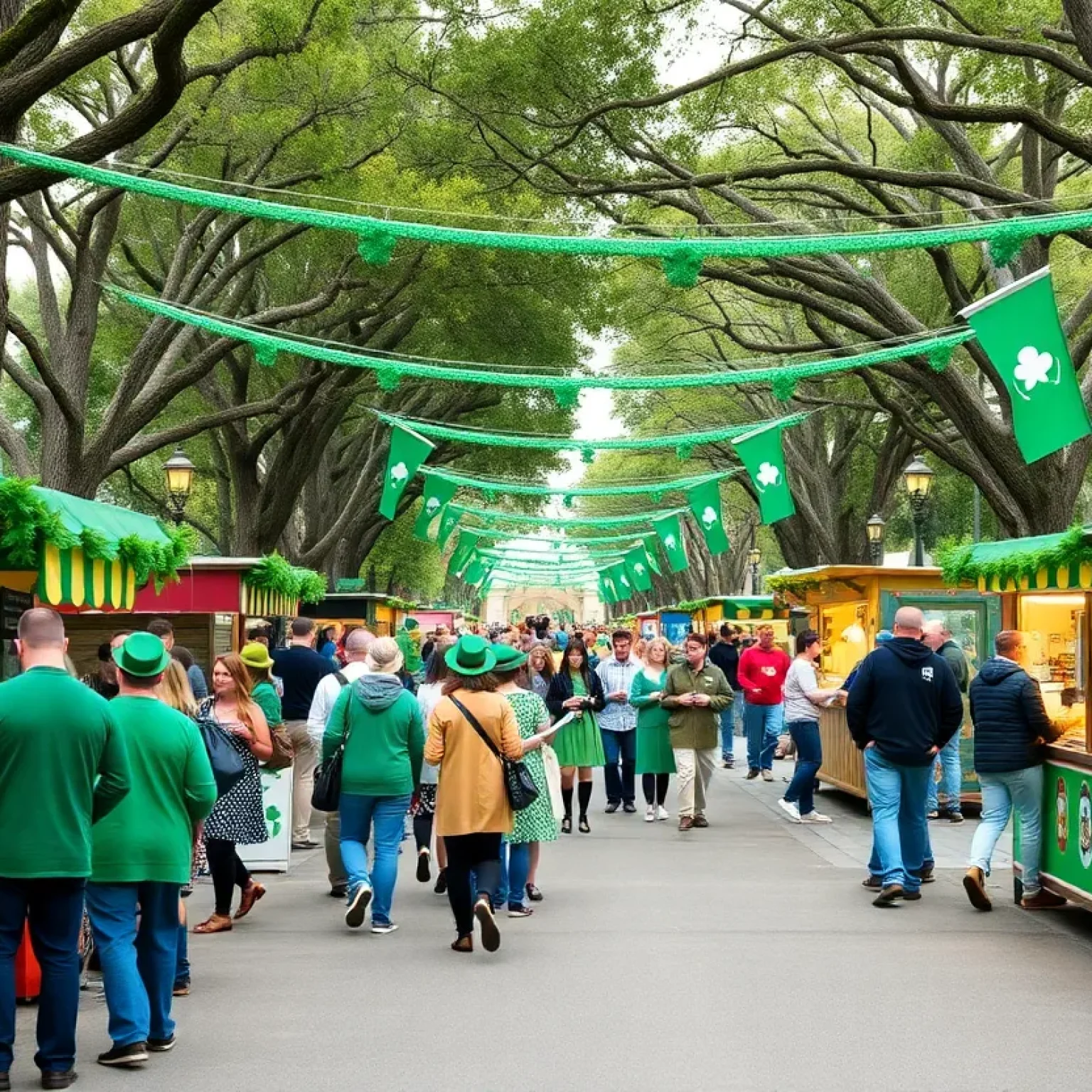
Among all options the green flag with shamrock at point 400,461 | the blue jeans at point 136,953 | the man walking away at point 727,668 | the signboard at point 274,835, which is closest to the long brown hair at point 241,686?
the signboard at point 274,835

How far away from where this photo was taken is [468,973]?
27.2 feet

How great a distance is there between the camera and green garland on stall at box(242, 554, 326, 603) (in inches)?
728

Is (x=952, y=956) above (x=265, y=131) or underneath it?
underneath

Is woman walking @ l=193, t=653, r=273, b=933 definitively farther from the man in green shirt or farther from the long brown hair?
the man in green shirt

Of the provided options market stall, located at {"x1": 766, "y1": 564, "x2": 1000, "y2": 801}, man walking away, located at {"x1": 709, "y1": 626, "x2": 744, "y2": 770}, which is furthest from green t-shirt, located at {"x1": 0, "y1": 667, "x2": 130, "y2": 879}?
man walking away, located at {"x1": 709, "y1": 626, "x2": 744, "y2": 770}

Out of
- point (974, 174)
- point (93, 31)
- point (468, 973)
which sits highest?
point (974, 174)

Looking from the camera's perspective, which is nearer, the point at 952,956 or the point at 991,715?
the point at 952,956

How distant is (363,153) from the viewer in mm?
19844

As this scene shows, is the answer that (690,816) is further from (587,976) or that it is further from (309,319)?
(309,319)

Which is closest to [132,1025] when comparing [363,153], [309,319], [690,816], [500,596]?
[690,816]

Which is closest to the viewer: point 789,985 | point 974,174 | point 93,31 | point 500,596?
point 789,985

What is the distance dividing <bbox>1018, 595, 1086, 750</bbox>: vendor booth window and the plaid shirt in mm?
4792

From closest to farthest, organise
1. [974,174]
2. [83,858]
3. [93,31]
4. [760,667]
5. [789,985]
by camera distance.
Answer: [83,858] → [789,985] → [93,31] → [974,174] → [760,667]

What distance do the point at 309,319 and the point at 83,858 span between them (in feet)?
68.0
